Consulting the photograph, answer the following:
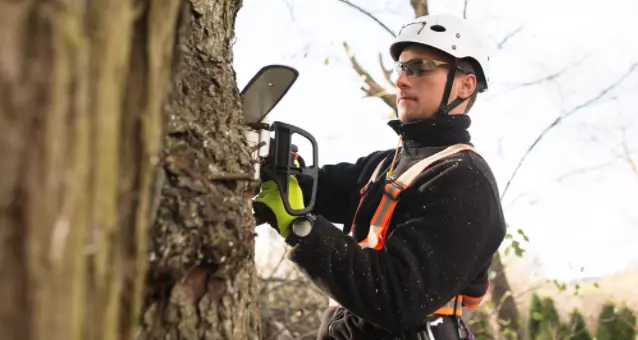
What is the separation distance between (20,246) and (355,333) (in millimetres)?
1773

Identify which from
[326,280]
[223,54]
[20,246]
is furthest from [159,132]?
[326,280]

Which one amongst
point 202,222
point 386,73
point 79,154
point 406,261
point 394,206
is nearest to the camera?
point 79,154

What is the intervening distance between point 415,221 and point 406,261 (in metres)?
0.15

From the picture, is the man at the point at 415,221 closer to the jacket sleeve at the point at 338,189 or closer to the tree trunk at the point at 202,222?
the jacket sleeve at the point at 338,189

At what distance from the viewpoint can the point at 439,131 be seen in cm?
228

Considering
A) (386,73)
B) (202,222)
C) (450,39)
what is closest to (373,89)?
(386,73)

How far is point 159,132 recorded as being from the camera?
24.1 inches

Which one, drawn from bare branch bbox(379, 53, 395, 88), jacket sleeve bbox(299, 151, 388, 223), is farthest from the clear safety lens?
bare branch bbox(379, 53, 395, 88)

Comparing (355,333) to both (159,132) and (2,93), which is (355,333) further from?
(2,93)

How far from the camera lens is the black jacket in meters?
1.75

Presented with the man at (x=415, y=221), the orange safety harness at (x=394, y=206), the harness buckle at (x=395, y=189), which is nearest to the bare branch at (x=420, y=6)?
the man at (x=415, y=221)

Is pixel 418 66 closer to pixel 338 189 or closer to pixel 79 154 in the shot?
pixel 338 189

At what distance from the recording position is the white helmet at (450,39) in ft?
8.31

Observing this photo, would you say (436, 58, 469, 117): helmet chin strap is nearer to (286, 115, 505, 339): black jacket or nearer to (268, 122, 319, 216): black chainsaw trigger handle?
(286, 115, 505, 339): black jacket
